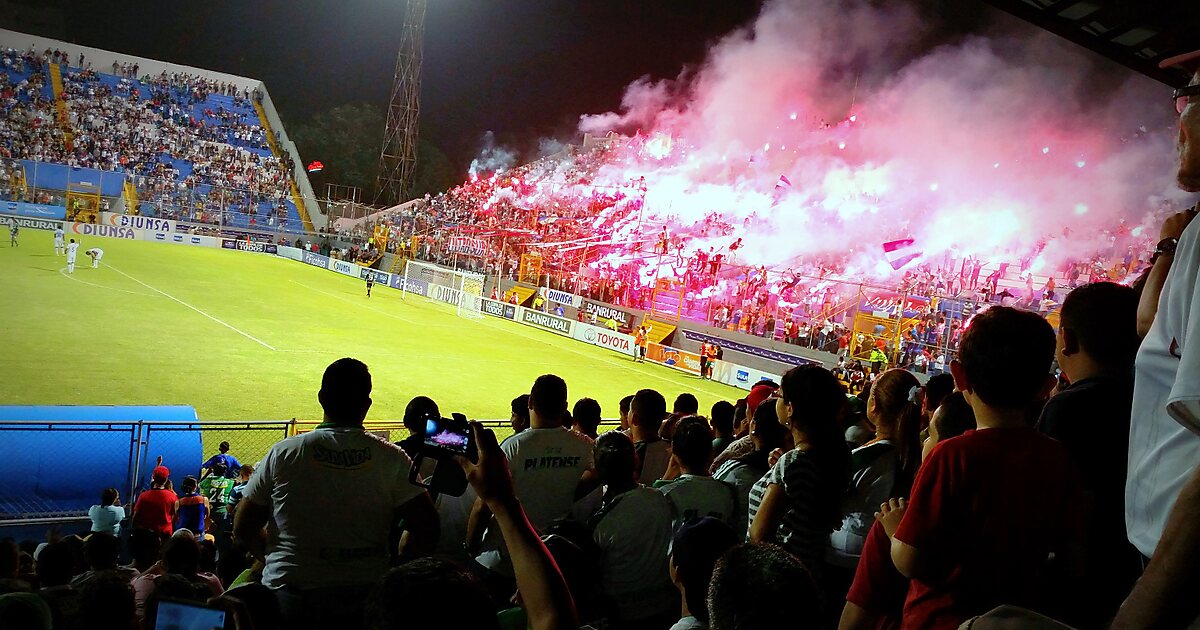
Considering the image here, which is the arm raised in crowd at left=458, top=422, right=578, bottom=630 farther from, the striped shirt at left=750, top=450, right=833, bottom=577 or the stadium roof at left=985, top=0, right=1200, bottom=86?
the stadium roof at left=985, top=0, right=1200, bottom=86

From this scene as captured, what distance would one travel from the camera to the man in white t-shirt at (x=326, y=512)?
12.2ft

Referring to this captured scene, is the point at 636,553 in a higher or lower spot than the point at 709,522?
lower

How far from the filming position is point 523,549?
83.1 inches

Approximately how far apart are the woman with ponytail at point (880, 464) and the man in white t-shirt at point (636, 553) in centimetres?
84

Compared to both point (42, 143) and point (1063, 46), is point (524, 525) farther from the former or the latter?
point (42, 143)

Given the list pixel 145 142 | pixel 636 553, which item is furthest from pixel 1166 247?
pixel 145 142

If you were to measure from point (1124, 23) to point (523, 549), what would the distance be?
1295cm

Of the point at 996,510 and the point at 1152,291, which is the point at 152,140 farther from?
the point at 1152,291

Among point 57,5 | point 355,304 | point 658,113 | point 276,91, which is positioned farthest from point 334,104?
point 355,304

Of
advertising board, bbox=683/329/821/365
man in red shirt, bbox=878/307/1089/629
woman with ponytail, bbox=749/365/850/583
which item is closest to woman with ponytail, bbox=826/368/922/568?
woman with ponytail, bbox=749/365/850/583

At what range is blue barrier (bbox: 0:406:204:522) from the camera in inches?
356

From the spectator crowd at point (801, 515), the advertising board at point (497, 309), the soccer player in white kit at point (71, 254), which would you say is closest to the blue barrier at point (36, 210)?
the soccer player in white kit at point (71, 254)

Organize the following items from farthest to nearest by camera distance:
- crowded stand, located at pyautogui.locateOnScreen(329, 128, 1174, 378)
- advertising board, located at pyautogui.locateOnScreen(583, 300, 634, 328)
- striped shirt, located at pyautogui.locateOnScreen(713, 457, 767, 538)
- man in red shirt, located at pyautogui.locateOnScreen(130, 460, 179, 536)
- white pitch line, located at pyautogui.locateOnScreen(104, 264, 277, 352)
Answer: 1. advertising board, located at pyautogui.locateOnScreen(583, 300, 634, 328)
2. crowded stand, located at pyautogui.locateOnScreen(329, 128, 1174, 378)
3. white pitch line, located at pyautogui.locateOnScreen(104, 264, 277, 352)
4. man in red shirt, located at pyautogui.locateOnScreen(130, 460, 179, 536)
5. striped shirt, located at pyautogui.locateOnScreen(713, 457, 767, 538)

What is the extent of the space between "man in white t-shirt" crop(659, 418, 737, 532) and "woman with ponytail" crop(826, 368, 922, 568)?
23.5 inches
